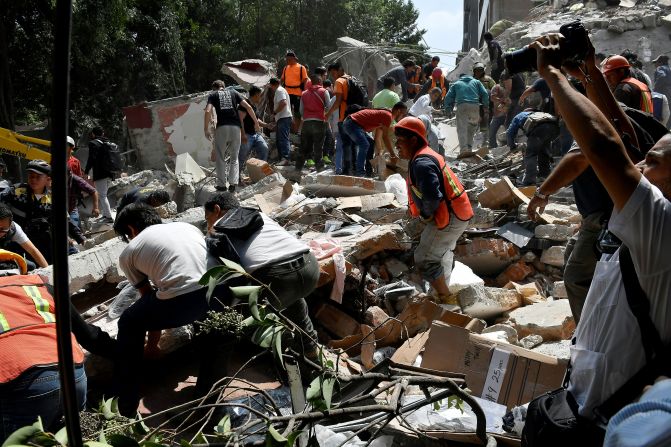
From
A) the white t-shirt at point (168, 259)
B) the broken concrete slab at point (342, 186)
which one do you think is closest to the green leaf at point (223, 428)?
the white t-shirt at point (168, 259)

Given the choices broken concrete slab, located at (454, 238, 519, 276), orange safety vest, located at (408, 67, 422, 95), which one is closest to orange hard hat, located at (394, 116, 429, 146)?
broken concrete slab, located at (454, 238, 519, 276)

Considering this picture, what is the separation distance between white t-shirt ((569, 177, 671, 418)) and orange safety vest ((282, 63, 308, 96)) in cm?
1067

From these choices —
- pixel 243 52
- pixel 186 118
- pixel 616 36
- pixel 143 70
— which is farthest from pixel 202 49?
pixel 616 36

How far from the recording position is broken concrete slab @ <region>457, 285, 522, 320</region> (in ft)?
19.0

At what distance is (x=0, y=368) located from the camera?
9.64 feet

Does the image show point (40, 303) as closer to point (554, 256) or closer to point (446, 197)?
point (446, 197)

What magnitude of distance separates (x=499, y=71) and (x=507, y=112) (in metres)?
3.23

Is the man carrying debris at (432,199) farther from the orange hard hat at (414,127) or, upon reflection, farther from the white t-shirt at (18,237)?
the white t-shirt at (18,237)

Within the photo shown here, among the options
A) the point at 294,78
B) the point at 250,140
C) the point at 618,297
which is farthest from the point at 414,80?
the point at 618,297

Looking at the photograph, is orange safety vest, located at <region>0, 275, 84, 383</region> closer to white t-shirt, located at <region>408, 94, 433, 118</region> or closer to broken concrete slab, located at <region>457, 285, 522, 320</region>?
broken concrete slab, located at <region>457, 285, 522, 320</region>

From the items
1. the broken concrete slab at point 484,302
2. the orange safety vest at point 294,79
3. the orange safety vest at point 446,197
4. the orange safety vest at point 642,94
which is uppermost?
the orange safety vest at point 642,94

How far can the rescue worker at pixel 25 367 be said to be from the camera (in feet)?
9.70

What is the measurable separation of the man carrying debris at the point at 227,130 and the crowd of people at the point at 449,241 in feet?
0.07

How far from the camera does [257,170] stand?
990 cm
